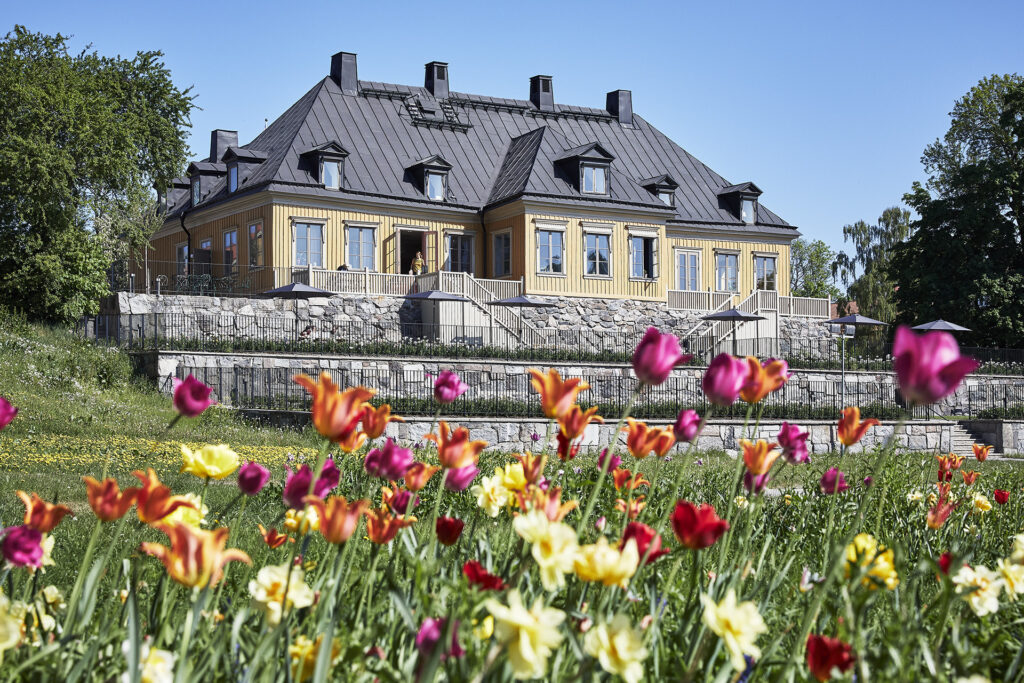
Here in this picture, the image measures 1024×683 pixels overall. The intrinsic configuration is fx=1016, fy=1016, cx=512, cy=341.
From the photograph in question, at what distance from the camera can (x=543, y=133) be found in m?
37.6

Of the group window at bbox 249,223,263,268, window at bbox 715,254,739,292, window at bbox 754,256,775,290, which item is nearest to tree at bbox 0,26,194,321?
window at bbox 249,223,263,268

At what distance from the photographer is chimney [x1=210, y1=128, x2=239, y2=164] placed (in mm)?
40844

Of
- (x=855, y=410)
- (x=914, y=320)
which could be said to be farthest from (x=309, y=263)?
(x=855, y=410)

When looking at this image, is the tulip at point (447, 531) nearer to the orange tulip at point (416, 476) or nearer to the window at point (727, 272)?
the orange tulip at point (416, 476)

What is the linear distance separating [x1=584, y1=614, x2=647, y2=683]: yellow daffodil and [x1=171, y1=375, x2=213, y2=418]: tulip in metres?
1.13

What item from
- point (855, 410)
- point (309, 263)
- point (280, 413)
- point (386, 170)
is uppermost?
point (386, 170)

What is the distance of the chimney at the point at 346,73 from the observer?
38250mm

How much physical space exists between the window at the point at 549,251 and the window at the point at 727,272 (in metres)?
8.12

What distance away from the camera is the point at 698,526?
7.26 ft

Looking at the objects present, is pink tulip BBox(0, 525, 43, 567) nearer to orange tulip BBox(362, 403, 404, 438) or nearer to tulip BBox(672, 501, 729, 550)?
orange tulip BBox(362, 403, 404, 438)

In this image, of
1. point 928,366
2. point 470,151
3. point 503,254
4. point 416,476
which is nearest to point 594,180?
point 503,254

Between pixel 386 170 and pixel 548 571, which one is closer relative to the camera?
pixel 548 571

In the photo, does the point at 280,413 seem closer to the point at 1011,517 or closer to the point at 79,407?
the point at 79,407

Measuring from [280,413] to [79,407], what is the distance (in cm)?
352
